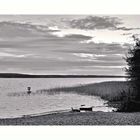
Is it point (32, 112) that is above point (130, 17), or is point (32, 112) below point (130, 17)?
below

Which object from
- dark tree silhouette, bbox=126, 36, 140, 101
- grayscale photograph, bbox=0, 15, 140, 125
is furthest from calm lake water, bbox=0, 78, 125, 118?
dark tree silhouette, bbox=126, 36, 140, 101

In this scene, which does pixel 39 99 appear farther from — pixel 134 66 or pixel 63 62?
pixel 134 66

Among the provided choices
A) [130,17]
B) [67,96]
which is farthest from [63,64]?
[130,17]

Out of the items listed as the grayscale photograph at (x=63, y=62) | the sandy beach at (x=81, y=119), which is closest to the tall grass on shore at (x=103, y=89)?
the grayscale photograph at (x=63, y=62)

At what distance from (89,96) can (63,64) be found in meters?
0.56

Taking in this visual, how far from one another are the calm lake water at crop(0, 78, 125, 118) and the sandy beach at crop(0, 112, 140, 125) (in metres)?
0.08

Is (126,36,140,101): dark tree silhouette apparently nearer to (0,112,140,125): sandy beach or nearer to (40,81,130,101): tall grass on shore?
(40,81,130,101): tall grass on shore

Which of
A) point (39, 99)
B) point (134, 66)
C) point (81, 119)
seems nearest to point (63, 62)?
point (39, 99)

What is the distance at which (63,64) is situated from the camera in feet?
31.7

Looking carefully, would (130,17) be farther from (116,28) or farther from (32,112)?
(32,112)

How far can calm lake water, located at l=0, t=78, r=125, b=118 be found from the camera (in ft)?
31.6

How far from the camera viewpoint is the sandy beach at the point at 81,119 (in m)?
9.57
